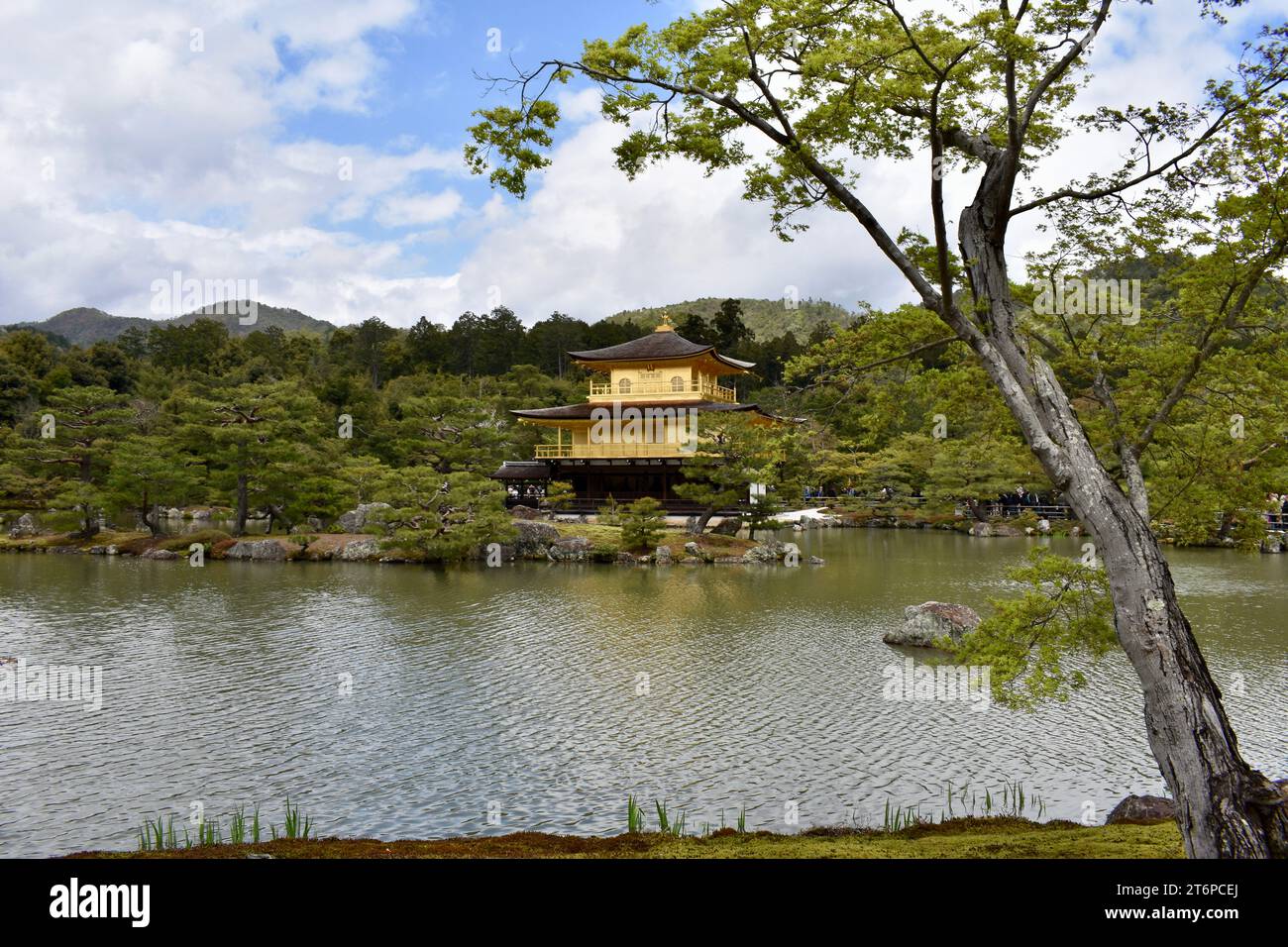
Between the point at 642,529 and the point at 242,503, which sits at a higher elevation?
the point at 242,503

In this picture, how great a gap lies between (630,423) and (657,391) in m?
1.87

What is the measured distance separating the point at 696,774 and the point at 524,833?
2246 mm

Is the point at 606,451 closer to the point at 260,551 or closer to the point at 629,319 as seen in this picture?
the point at 260,551

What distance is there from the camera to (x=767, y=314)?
108 metres

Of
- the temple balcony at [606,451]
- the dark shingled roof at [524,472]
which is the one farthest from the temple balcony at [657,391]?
the dark shingled roof at [524,472]

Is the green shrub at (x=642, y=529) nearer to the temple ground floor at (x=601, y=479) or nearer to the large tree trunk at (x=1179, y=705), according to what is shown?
the temple ground floor at (x=601, y=479)

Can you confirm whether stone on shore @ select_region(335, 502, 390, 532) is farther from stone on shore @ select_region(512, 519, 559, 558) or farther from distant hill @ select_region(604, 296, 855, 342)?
distant hill @ select_region(604, 296, 855, 342)

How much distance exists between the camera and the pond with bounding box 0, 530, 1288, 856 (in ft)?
24.4

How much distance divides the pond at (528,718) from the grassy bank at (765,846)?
2.69ft

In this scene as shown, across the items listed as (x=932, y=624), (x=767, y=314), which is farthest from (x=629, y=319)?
(x=932, y=624)

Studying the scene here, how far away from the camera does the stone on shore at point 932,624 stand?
13594 mm

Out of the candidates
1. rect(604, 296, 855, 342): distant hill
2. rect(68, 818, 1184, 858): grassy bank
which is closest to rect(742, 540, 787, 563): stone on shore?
rect(68, 818, 1184, 858): grassy bank

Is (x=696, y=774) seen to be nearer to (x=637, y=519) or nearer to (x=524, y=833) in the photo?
(x=524, y=833)
